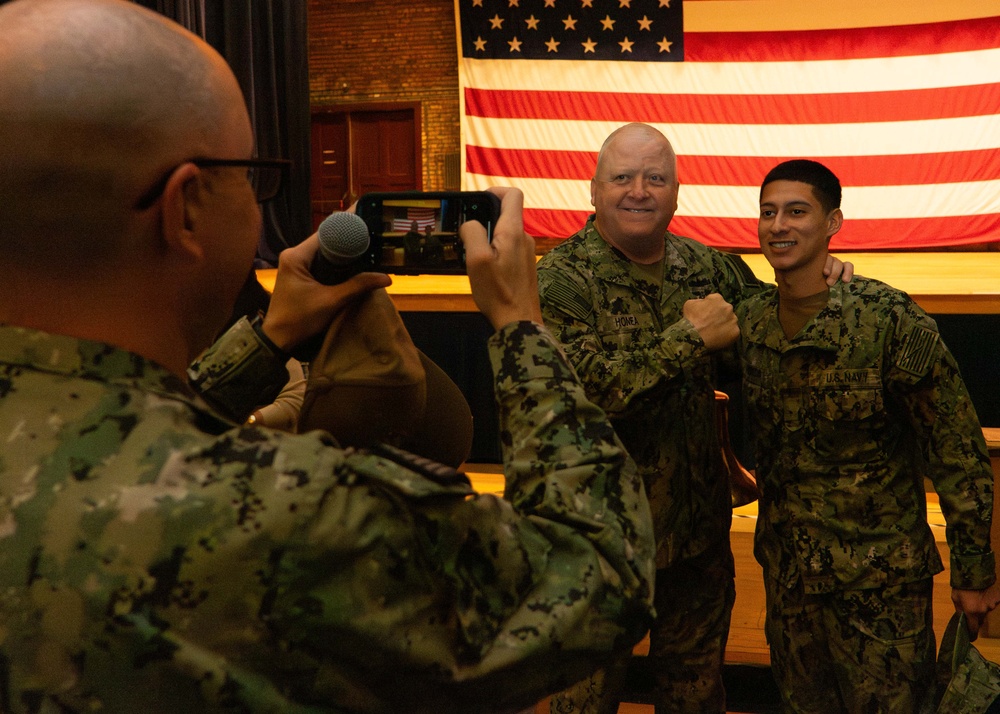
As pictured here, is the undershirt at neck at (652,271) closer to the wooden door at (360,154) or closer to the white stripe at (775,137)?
the white stripe at (775,137)

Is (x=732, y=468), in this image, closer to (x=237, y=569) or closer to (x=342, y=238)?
(x=342, y=238)

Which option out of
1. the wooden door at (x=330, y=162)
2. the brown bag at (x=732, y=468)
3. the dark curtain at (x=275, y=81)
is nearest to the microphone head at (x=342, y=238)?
the brown bag at (x=732, y=468)

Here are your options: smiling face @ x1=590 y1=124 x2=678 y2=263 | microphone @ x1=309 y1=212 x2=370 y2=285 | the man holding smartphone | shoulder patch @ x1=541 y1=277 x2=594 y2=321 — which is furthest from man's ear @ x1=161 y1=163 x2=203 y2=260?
smiling face @ x1=590 y1=124 x2=678 y2=263

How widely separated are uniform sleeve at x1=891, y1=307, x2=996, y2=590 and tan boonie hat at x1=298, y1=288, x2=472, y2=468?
1.43 meters

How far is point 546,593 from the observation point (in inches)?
27.4

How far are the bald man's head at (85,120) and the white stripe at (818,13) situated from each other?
880cm

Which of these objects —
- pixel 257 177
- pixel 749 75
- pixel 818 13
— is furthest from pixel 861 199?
pixel 257 177

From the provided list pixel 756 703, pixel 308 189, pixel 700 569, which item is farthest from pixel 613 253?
pixel 308 189

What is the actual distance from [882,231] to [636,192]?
22.6 feet

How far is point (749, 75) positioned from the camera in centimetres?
869

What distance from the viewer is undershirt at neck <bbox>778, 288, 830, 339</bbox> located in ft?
7.10

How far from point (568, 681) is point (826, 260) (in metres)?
1.71

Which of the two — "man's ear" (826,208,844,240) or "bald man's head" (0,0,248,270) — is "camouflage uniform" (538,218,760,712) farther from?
"bald man's head" (0,0,248,270)

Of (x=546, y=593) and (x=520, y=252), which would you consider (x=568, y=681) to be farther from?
(x=520, y=252)
